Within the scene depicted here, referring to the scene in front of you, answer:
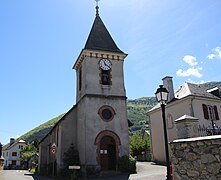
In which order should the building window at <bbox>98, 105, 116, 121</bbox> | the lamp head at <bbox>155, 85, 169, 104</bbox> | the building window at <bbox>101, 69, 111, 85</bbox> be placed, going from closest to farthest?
the lamp head at <bbox>155, 85, 169, 104</bbox> → the building window at <bbox>98, 105, 116, 121</bbox> → the building window at <bbox>101, 69, 111, 85</bbox>

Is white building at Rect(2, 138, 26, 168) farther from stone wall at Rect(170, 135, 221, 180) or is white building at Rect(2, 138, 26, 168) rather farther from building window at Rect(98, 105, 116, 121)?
stone wall at Rect(170, 135, 221, 180)

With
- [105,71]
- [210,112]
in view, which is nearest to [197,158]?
[105,71]

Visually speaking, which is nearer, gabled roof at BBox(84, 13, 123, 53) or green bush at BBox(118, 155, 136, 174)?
green bush at BBox(118, 155, 136, 174)

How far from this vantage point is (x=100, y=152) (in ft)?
63.5

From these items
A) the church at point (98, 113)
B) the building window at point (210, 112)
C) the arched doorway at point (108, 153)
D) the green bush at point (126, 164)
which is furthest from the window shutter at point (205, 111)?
the arched doorway at point (108, 153)

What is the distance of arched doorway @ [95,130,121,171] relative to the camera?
19312 millimetres

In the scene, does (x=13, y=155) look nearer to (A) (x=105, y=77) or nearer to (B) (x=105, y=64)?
(A) (x=105, y=77)

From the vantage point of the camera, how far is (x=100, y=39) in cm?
2381

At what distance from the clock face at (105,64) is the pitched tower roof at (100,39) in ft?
3.74

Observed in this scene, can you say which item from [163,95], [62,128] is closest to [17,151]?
[62,128]

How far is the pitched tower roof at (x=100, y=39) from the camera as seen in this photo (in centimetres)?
2267

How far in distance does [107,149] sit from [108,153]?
1.20 ft


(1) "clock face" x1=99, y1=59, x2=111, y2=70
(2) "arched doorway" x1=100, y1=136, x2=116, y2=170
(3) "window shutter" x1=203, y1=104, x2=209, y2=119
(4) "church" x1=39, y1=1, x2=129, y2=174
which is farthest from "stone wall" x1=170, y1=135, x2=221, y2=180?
(3) "window shutter" x1=203, y1=104, x2=209, y2=119

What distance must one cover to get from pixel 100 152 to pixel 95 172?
5.72ft
